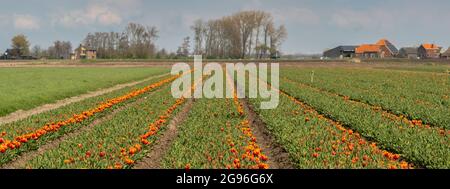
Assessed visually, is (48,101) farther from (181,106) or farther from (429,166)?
(429,166)

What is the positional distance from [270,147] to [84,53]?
535 feet

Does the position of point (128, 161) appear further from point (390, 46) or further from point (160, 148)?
point (390, 46)

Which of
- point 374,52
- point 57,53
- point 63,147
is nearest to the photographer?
point 63,147

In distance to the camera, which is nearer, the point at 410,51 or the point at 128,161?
the point at 128,161

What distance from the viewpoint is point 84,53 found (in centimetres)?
16162

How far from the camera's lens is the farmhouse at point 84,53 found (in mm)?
154250

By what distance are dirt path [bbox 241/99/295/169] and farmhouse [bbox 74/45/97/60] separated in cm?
14324

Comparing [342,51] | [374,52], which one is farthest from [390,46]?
[342,51]

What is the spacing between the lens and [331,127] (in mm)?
12312

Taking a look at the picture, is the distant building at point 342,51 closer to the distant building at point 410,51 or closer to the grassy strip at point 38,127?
the distant building at point 410,51

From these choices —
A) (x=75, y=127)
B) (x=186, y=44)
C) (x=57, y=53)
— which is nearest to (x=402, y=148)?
(x=75, y=127)

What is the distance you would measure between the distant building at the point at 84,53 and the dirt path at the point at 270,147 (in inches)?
5639
